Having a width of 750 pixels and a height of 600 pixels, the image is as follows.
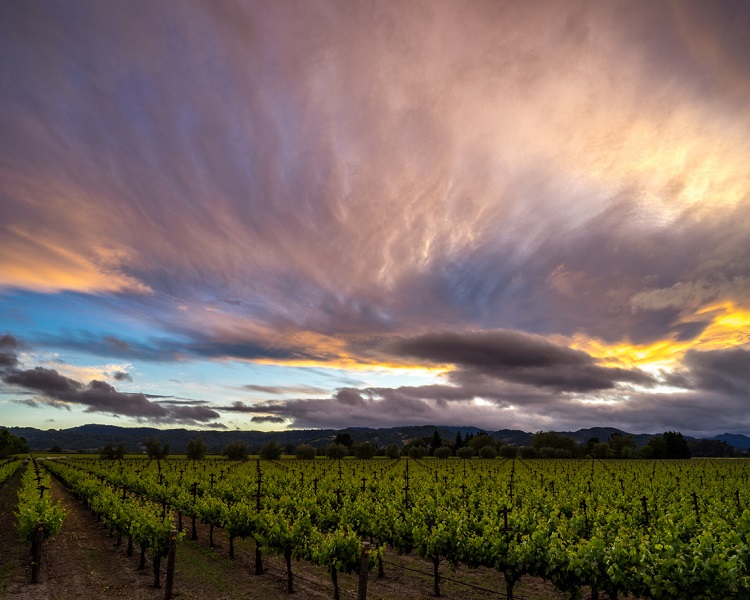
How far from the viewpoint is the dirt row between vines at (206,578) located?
17891mm

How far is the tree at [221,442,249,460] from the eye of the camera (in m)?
127

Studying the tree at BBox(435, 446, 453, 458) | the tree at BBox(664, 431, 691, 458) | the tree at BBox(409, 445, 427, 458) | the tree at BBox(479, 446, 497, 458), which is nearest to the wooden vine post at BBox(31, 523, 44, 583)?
the tree at BBox(409, 445, 427, 458)

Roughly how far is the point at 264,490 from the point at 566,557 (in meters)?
26.8

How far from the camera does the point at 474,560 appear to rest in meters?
17.1

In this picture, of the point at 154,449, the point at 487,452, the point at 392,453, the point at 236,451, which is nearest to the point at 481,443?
the point at 487,452

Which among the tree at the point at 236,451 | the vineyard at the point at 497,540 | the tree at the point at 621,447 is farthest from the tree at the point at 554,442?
the vineyard at the point at 497,540

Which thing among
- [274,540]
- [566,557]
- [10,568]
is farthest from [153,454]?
[566,557]

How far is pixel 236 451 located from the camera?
129 meters

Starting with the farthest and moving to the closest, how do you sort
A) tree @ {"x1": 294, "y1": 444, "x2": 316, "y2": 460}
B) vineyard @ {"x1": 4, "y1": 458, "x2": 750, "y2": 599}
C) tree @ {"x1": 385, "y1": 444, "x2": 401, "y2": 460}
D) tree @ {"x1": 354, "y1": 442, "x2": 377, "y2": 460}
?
tree @ {"x1": 385, "y1": 444, "x2": 401, "y2": 460} < tree @ {"x1": 354, "y1": 442, "x2": 377, "y2": 460} < tree @ {"x1": 294, "y1": 444, "x2": 316, "y2": 460} < vineyard @ {"x1": 4, "y1": 458, "x2": 750, "y2": 599}

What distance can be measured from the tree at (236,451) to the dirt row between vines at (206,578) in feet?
349

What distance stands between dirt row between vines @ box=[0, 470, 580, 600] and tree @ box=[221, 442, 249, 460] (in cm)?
10643

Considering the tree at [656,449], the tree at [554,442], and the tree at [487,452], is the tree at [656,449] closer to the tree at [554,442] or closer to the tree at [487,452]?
the tree at [554,442]

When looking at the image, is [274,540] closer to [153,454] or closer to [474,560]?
[474,560]

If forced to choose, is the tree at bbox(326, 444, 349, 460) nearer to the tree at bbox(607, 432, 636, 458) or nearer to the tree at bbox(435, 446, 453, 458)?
the tree at bbox(435, 446, 453, 458)
